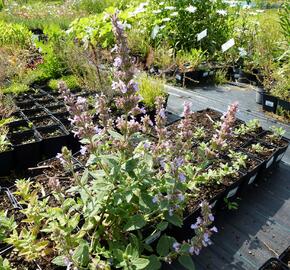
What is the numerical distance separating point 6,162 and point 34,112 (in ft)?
3.07

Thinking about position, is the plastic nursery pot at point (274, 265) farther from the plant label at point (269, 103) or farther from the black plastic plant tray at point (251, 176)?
the plant label at point (269, 103)

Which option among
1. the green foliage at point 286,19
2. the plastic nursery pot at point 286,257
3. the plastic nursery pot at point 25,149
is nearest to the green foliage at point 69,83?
the plastic nursery pot at point 25,149

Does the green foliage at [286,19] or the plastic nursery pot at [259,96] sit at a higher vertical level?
the green foliage at [286,19]

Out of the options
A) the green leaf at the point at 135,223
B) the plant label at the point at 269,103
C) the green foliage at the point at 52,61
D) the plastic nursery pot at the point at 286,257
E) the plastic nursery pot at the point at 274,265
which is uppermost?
the green leaf at the point at 135,223

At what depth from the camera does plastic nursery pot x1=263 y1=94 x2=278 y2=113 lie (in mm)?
4404

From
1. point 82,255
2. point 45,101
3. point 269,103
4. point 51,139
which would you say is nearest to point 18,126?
point 51,139

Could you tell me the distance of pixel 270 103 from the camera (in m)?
4.46

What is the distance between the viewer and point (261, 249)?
241cm

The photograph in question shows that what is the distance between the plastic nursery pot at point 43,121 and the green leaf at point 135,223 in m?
2.13

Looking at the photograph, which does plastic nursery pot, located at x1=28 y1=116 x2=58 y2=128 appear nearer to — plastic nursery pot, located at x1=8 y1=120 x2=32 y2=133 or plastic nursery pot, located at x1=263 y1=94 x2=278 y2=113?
plastic nursery pot, located at x1=8 y1=120 x2=32 y2=133

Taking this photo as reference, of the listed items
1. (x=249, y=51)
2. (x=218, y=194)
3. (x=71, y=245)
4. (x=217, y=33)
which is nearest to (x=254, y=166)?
(x=218, y=194)

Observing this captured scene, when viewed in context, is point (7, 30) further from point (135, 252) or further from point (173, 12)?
point (135, 252)

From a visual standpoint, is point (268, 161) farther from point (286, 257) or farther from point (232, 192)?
point (286, 257)

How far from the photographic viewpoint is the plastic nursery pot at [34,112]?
379 cm
